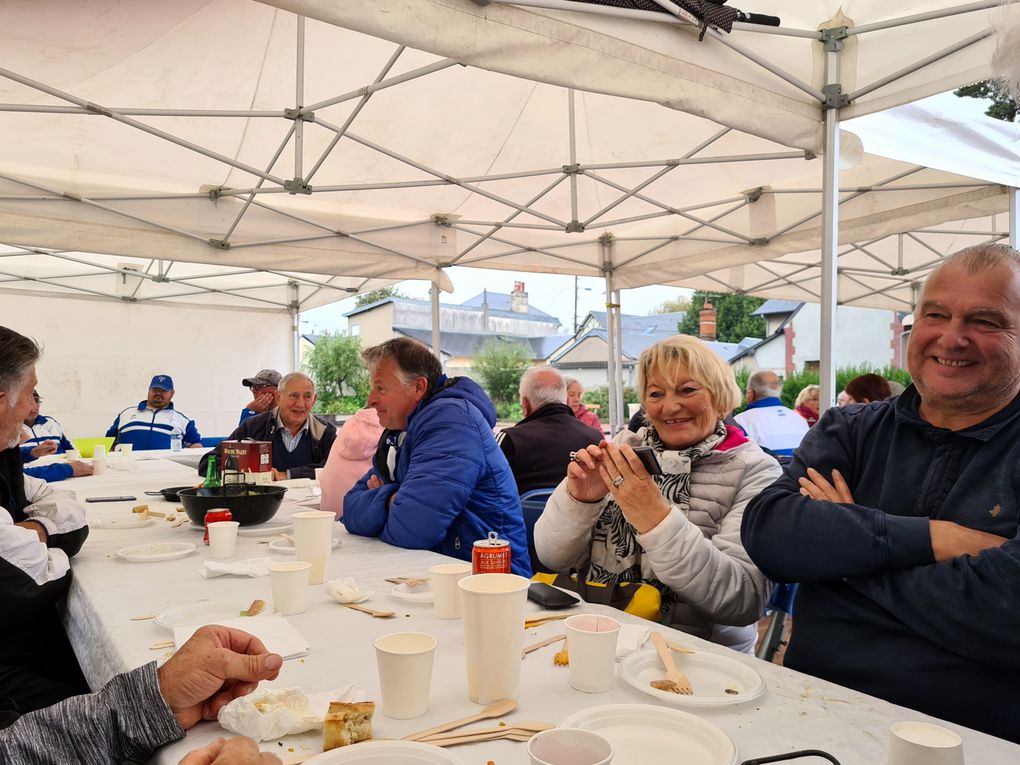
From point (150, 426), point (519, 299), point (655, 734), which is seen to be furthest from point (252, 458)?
point (519, 299)

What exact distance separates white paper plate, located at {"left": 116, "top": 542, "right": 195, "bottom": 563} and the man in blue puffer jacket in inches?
22.7

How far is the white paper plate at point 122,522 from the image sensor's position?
2.70 meters

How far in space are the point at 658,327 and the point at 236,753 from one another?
142 feet

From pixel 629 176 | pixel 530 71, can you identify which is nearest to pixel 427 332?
pixel 629 176

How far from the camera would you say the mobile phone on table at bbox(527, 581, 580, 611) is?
161 centimetres

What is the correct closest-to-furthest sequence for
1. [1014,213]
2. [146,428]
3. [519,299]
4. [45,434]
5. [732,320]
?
1. [1014,213]
2. [45,434]
3. [146,428]
4. [732,320]
5. [519,299]

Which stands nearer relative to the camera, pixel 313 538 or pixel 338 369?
pixel 313 538

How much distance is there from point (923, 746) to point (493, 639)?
0.59 m

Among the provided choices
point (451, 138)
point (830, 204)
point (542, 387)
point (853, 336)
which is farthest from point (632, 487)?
point (853, 336)

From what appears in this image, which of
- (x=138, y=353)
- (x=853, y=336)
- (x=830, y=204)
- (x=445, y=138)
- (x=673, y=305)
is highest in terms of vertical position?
(x=673, y=305)

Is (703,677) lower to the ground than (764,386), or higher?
lower

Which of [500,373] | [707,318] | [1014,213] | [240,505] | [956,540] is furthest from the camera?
[500,373]

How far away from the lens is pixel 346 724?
949 mm

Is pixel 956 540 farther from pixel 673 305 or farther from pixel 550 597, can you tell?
pixel 673 305
